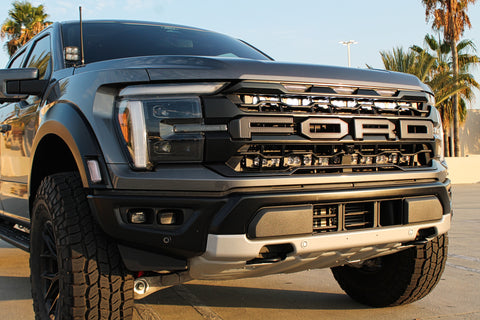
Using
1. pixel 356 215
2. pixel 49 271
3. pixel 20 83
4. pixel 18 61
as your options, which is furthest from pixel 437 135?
pixel 18 61

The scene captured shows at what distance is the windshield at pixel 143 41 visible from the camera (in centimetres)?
355

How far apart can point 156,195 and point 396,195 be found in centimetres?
118

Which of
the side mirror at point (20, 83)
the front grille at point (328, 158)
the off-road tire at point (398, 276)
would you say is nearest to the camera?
the front grille at point (328, 158)

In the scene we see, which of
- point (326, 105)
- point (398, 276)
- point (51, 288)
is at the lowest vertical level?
point (398, 276)

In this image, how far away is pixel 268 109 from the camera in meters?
2.46

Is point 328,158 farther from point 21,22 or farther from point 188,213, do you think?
point 21,22

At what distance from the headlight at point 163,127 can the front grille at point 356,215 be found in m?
0.63

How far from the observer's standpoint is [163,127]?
2.36 metres

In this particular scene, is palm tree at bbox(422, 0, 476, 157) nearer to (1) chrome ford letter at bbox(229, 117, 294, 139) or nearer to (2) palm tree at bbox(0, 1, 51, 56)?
(2) palm tree at bbox(0, 1, 51, 56)

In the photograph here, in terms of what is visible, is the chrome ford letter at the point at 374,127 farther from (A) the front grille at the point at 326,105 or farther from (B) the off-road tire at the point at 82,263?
(B) the off-road tire at the point at 82,263

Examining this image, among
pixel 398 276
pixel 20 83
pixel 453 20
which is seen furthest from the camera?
pixel 453 20

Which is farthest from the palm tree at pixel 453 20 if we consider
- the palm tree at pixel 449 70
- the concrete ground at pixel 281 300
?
the concrete ground at pixel 281 300

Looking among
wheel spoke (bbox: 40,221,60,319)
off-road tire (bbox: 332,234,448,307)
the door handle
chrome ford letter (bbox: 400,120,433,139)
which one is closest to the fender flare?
wheel spoke (bbox: 40,221,60,319)

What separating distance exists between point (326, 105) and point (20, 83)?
1.86m
